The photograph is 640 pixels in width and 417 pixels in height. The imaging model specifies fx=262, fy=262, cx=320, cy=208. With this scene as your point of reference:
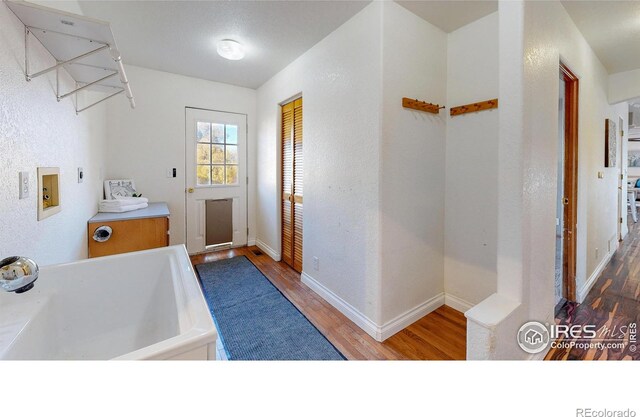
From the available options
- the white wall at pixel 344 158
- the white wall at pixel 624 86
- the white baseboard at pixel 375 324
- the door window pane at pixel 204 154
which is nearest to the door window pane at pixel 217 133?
the door window pane at pixel 204 154

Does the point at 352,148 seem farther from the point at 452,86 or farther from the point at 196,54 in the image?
the point at 196,54

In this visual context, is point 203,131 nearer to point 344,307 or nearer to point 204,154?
point 204,154

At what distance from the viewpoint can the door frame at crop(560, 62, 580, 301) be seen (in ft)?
7.15

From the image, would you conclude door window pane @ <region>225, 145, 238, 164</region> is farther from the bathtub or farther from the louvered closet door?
the bathtub

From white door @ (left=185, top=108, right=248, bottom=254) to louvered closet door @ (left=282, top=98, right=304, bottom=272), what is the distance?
34.2 inches

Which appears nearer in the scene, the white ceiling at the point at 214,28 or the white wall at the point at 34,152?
the white wall at the point at 34,152

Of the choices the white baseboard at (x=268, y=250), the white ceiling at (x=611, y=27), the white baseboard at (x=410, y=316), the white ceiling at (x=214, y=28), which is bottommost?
the white baseboard at (x=410, y=316)

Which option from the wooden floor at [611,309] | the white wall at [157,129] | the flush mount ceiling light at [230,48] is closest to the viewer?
the wooden floor at [611,309]

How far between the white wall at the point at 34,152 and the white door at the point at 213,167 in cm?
148

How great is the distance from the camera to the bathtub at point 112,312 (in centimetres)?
74

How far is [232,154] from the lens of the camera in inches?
145
